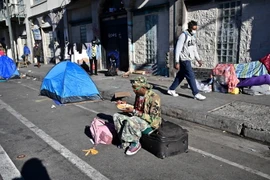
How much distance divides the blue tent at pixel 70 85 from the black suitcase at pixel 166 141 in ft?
13.5

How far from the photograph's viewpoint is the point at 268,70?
6.82 m

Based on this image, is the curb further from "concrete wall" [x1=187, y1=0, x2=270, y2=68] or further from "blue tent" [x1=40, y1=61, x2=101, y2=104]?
"concrete wall" [x1=187, y1=0, x2=270, y2=68]

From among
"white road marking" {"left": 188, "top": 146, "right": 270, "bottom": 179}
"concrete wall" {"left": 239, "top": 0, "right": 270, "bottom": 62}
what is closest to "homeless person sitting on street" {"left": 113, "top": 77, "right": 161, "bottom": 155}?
"white road marking" {"left": 188, "top": 146, "right": 270, "bottom": 179}

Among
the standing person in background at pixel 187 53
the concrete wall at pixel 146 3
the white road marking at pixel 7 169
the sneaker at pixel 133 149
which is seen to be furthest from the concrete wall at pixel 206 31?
the white road marking at pixel 7 169

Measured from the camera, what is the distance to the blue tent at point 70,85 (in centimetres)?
736

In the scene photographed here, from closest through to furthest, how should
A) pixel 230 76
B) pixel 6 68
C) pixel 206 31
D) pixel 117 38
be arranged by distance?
pixel 230 76 < pixel 206 31 < pixel 6 68 < pixel 117 38

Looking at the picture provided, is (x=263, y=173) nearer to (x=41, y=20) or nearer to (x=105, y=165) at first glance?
(x=105, y=165)

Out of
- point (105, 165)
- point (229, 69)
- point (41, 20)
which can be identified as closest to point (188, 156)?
point (105, 165)

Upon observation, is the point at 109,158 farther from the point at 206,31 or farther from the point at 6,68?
the point at 6,68

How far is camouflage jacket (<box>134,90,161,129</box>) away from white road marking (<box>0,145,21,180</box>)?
1.92 meters

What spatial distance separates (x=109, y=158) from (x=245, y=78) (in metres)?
5.06

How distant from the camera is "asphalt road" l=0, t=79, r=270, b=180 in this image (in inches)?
128

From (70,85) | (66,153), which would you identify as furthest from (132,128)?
(70,85)

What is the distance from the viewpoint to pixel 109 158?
3723 millimetres
